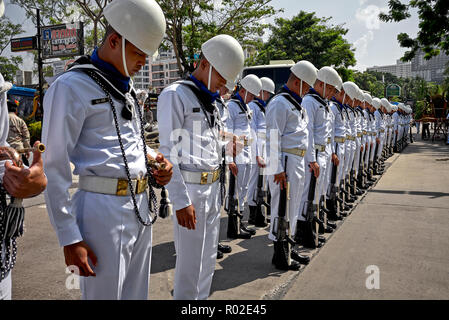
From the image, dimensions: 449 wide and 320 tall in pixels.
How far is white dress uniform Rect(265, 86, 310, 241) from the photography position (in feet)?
15.0

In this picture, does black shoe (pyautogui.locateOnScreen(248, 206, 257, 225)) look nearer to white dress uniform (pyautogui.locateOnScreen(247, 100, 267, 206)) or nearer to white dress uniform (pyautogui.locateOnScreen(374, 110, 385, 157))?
white dress uniform (pyautogui.locateOnScreen(247, 100, 267, 206))

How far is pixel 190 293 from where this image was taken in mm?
2924

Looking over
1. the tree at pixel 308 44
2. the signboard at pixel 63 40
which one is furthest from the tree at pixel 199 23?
the tree at pixel 308 44

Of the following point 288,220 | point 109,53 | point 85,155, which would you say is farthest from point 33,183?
point 288,220

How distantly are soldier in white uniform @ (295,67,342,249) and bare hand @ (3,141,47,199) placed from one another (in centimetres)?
400

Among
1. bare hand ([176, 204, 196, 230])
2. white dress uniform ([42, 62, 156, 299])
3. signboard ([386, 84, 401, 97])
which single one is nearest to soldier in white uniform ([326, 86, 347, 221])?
bare hand ([176, 204, 196, 230])

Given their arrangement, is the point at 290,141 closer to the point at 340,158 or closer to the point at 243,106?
the point at 243,106

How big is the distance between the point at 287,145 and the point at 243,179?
2080 millimetres

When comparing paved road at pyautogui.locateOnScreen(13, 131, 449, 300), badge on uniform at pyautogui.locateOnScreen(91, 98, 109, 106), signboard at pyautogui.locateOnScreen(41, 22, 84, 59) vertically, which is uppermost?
signboard at pyautogui.locateOnScreen(41, 22, 84, 59)

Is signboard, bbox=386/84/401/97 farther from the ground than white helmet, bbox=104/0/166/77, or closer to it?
farther from the ground

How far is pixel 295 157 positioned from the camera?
467 centimetres

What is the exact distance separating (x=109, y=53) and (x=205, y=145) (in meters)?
1.13

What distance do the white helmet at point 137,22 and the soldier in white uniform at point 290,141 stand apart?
2.75m
